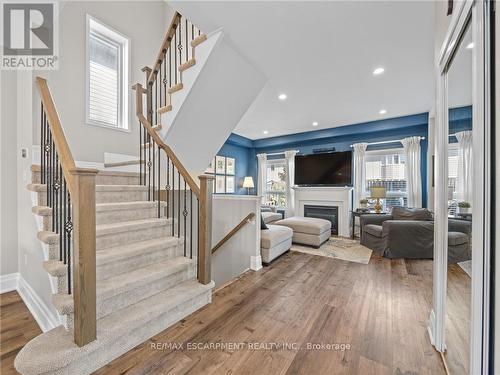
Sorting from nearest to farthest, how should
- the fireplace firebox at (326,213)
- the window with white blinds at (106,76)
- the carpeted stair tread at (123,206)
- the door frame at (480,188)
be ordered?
1. the door frame at (480,188)
2. the carpeted stair tread at (123,206)
3. the window with white blinds at (106,76)
4. the fireplace firebox at (326,213)

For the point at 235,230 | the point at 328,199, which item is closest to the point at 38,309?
the point at 235,230

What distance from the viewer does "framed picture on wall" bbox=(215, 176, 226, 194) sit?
6.62 meters

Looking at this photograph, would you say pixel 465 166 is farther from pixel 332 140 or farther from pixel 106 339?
pixel 332 140

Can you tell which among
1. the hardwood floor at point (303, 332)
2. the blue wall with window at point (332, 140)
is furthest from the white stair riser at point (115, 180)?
the blue wall with window at point (332, 140)

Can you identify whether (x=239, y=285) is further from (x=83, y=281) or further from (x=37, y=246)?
(x=37, y=246)

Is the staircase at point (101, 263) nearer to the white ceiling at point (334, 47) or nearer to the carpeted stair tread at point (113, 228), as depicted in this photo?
the carpeted stair tread at point (113, 228)

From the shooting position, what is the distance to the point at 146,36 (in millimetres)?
4215

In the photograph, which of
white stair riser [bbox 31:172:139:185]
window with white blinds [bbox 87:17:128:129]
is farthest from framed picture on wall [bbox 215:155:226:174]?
white stair riser [bbox 31:172:139:185]

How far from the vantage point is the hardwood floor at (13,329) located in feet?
5.05

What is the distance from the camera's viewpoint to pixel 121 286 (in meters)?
1.72

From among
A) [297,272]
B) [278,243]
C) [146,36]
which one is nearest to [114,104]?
[146,36]

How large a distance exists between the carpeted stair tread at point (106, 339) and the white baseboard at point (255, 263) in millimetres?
1304

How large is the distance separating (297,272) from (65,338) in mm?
2507

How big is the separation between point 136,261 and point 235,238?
1691 millimetres
